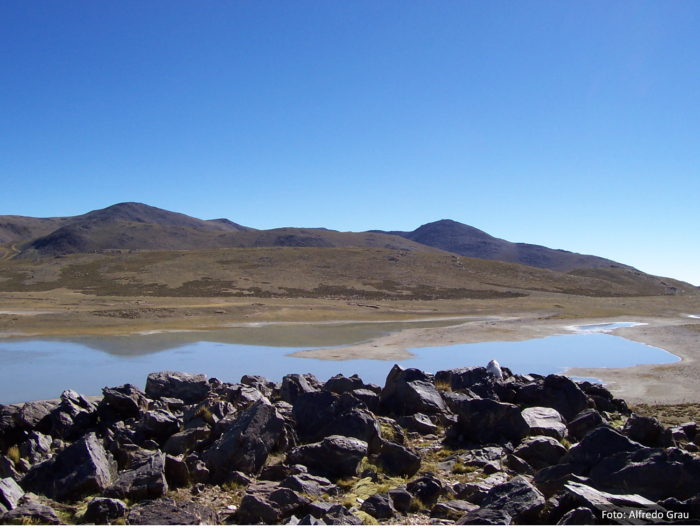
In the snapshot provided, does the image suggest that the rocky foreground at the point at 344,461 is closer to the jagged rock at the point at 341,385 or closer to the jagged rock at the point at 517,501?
the jagged rock at the point at 517,501

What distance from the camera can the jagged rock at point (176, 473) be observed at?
7.48m

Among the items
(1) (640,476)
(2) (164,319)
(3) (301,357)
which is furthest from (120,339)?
(1) (640,476)

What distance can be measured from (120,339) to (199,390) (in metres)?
17.9

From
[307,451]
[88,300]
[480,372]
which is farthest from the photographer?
[88,300]

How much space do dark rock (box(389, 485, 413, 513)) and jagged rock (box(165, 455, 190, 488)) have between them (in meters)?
3.35

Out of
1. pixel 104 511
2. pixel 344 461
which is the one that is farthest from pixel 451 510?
pixel 104 511

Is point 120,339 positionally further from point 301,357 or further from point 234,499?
point 234,499

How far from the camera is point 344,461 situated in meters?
7.92

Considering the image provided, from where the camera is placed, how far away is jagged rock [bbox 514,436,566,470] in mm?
8391

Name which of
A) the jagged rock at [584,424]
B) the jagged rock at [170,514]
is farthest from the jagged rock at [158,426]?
the jagged rock at [584,424]

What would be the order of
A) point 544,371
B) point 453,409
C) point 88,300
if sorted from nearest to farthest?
point 453,409, point 544,371, point 88,300

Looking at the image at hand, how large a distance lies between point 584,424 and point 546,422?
75cm

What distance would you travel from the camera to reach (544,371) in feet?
66.7

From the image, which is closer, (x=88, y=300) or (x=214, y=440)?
(x=214, y=440)
